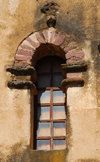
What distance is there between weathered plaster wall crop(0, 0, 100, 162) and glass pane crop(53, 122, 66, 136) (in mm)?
403

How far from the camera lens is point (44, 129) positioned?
5.37 metres

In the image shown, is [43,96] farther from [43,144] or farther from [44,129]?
[43,144]

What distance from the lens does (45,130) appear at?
536 cm

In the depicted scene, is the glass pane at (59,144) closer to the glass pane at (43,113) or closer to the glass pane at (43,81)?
the glass pane at (43,113)

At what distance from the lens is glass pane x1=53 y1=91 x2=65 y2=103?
5.54 meters

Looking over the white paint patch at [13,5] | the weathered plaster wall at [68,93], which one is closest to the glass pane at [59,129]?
the weathered plaster wall at [68,93]

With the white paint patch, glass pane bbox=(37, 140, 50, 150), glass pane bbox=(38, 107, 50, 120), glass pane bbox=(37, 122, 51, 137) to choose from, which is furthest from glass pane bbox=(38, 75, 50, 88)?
the white paint patch

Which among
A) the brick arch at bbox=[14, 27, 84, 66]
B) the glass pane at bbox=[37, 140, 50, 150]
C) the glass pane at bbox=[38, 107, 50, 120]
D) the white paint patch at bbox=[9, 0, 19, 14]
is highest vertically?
the white paint patch at bbox=[9, 0, 19, 14]

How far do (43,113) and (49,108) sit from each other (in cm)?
13

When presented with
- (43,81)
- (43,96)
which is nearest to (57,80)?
(43,81)

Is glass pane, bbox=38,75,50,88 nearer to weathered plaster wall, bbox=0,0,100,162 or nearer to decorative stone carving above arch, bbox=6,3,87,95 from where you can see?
decorative stone carving above arch, bbox=6,3,87,95

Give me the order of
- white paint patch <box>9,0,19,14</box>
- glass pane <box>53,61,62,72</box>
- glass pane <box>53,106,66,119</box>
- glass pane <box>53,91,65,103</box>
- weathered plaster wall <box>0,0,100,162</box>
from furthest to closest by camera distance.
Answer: white paint patch <box>9,0,19,14</box> < glass pane <box>53,61,62,72</box> < glass pane <box>53,91,65,103</box> < glass pane <box>53,106,66,119</box> < weathered plaster wall <box>0,0,100,162</box>

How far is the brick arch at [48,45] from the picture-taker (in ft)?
17.8

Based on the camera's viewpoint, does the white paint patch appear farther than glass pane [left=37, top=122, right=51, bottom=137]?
Yes
